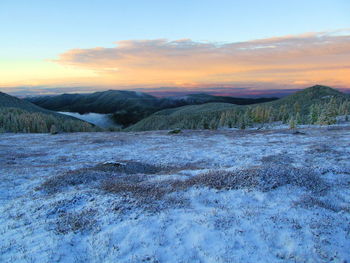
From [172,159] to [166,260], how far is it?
19335 millimetres

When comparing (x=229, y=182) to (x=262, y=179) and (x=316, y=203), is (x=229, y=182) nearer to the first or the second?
(x=262, y=179)

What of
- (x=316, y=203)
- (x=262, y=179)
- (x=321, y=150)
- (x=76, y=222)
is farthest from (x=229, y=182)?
(x=321, y=150)

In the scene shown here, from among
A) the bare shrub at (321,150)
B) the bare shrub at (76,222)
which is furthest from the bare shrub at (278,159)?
the bare shrub at (76,222)

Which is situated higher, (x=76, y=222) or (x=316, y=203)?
(x=316, y=203)

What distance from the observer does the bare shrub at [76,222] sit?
9712mm

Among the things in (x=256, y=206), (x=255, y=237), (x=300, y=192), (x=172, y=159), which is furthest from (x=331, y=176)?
(x=172, y=159)

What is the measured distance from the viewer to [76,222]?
1024cm

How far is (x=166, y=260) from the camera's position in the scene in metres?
7.47

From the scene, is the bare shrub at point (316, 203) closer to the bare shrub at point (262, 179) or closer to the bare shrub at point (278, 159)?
the bare shrub at point (262, 179)

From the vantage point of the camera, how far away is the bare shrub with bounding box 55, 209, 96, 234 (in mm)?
9712

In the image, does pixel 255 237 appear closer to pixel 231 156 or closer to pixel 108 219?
pixel 108 219

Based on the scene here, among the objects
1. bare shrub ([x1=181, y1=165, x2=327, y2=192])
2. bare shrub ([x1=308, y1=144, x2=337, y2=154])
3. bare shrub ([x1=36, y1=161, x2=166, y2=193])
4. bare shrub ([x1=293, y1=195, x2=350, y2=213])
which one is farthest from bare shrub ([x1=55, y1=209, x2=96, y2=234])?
bare shrub ([x1=308, y1=144, x2=337, y2=154])

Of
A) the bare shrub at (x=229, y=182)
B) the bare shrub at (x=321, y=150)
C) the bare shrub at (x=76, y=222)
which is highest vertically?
the bare shrub at (x=229, y=182)

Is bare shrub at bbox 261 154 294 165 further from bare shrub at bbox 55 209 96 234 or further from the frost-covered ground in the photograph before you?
bare shrub at bbox 55 209 96 234
